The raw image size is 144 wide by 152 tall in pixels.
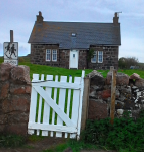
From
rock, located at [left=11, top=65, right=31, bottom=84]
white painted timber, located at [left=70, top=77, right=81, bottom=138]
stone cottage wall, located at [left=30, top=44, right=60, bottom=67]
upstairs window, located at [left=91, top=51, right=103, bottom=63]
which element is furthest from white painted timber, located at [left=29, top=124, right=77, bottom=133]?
upstairs window, located at [left=91, top=51, right=103, bottom=63]

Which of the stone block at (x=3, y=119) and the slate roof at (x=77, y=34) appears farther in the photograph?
the slate roof at (x=77, y=34)

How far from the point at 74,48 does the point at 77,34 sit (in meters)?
2.55

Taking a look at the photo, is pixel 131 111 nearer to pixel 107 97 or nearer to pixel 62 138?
pixel 107 97

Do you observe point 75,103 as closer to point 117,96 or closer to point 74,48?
point 117,96

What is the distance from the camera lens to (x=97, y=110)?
4.70 meters

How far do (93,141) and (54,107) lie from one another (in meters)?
1.06

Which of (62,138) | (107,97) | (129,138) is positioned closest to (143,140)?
(129,138)

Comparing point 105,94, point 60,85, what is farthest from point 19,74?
point 105,94

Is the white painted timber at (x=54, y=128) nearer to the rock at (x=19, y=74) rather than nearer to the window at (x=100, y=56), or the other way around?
the rock at (x=19, y=74)

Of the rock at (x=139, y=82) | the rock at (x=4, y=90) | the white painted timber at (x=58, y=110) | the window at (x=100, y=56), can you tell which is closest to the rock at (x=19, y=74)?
the rock at (x=4, y=90)

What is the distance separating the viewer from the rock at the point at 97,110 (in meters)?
4.69

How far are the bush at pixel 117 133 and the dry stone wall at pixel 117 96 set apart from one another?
0.24 metres

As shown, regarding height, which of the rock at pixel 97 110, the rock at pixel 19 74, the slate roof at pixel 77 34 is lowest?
the rock at pixel 97 110

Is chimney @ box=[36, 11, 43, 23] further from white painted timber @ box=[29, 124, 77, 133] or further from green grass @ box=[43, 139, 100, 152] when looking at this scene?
green grass @ box=[43, 139, 100, 152]
